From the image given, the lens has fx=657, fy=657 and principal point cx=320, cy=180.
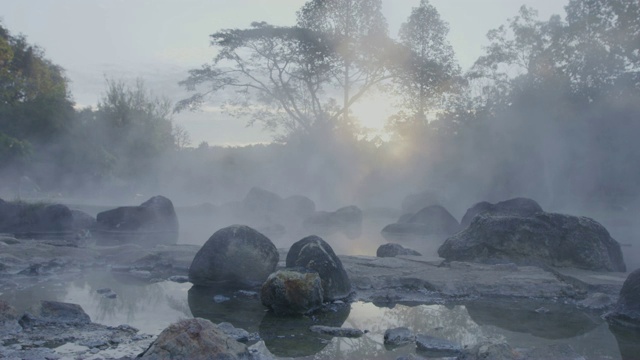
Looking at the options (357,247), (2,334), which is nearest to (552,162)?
(357,247)

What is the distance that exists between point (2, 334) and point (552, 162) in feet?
77.7

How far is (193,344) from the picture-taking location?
425 cm

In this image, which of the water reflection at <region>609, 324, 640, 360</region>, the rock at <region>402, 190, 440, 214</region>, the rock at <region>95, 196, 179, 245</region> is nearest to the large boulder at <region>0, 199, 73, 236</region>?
the rock at <region>95, 196, 179, 245</region>

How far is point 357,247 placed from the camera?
12695mm

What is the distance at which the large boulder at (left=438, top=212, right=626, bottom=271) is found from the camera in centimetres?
916

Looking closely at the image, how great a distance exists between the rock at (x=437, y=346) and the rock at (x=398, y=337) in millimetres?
94

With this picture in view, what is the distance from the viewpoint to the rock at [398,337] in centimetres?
518

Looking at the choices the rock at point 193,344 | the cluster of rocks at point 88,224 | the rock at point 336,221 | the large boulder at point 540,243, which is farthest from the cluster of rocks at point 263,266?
the rock at point 336,221

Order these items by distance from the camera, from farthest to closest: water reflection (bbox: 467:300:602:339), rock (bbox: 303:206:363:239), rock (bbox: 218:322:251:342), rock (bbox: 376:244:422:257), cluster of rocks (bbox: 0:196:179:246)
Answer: rock (bbox: 303:206:363:239), cluster of rocks (bbox: 0:196:179:246), rock (bbox: 376:244:422:257), water reflection (bbox: 467:300:602:339), rock (bbox: 218:322:251:342)

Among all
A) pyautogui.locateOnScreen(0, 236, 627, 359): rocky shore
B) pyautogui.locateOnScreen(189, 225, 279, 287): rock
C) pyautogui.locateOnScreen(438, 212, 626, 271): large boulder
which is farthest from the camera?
pyautogui.locateOnScreen(438, 212, 626, 271): large boulder

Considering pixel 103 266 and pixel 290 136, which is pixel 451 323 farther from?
pixel 290 136

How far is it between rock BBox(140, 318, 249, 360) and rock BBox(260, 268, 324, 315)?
67.5 inches

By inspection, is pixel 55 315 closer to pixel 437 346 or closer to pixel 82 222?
pixel 437 346

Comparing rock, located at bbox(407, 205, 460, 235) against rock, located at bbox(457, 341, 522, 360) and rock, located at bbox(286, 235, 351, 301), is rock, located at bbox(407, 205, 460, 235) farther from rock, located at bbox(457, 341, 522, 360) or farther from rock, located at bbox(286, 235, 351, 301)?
rock, located at bbox(457, 341, 522, 360)
